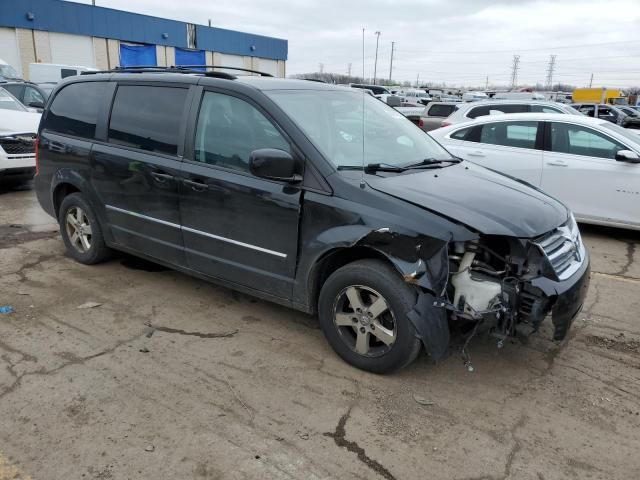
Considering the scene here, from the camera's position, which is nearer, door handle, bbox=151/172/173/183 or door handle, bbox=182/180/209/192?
door handle, bbox=182/180/209/192

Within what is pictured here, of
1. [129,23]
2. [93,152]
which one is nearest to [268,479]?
[93,152]

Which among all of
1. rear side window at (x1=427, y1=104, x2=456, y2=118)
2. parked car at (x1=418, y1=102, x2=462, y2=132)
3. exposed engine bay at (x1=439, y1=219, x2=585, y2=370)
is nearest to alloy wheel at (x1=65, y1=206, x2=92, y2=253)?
exposed engine bay at (x1=439, y1=219, x2=585, y2=370)

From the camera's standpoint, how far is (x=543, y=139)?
7.25 metres

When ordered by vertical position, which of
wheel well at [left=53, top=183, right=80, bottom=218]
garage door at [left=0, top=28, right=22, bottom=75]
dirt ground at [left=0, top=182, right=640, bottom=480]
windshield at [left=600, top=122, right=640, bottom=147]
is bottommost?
dirt ground at [left=0, top=182, right=640, bottom=480]

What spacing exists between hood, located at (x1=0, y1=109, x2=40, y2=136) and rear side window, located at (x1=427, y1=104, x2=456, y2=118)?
9724 millimetres

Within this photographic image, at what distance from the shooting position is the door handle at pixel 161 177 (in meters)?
4.23

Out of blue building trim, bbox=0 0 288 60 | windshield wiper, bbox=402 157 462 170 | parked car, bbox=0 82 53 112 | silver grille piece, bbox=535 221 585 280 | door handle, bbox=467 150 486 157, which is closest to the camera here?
silver grille piece, bbox=535 221 585 280

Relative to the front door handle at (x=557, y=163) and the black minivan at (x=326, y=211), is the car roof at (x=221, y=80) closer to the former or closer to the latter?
the black minivan at (x=326, y=211)

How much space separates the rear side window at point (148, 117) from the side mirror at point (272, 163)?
3.42 ft

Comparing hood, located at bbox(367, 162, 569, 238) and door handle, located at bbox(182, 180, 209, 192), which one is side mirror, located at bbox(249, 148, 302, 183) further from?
door handle, located at bbox(182, 180, 209, 192)

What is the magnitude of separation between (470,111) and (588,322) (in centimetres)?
766

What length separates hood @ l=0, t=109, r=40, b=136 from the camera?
905cm

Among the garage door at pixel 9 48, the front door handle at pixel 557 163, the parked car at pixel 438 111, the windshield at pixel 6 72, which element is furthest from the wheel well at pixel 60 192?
the garage door at pixel 9 48

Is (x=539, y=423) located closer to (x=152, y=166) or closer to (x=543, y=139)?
(x=152, y=166)
